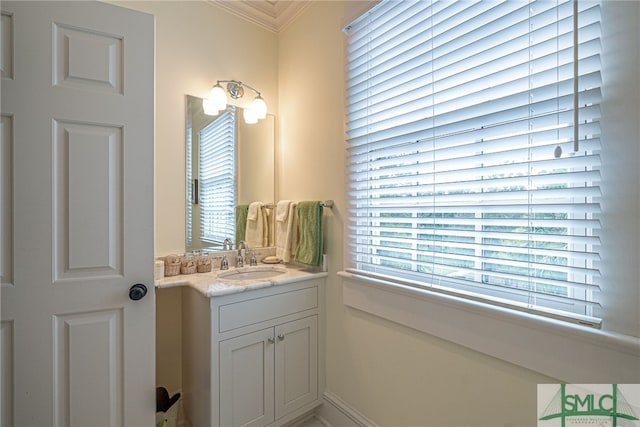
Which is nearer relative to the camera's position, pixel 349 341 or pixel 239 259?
pixel 349 341

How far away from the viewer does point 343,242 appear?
1.65 m

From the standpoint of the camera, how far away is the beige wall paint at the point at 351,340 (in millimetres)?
1052

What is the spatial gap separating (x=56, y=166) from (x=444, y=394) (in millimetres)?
1769

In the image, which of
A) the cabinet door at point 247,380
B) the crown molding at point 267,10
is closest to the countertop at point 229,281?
the cabinet door at point 247,380

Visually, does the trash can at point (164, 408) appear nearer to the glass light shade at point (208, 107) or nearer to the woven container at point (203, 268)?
the woven container at point (203, 268)

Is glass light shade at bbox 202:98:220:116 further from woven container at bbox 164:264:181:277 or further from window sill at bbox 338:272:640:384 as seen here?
window sill at bbox 338:272:640:384

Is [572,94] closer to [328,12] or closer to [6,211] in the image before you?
[328,12]

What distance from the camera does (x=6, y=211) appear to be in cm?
103

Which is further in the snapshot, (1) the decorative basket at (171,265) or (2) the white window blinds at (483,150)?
(1) the decorative basket at (171,265)

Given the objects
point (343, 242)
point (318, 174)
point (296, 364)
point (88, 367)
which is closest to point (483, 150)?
point (343, 242)

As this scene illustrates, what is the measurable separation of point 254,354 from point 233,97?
1586mm

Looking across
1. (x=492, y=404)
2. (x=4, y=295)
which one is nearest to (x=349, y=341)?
(x=492, y=404)

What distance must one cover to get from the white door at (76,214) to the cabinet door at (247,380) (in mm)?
315

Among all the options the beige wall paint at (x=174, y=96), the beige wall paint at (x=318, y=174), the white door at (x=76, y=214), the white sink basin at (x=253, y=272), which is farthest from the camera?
the white sink basin at (x=253, y=272)
